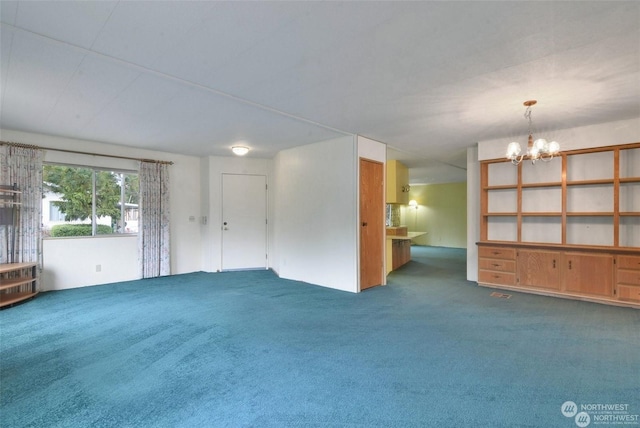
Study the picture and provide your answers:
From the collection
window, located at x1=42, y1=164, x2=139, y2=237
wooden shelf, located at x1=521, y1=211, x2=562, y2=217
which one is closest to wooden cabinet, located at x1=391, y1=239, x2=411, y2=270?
wooden shelf, located at x1=521, y1=211, x2=562, y2=217

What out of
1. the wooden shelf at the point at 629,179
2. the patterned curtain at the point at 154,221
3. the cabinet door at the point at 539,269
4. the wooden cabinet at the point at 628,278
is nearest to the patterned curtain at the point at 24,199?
the patterned curtain at the point at 154,221

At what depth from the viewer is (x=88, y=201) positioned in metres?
5.67

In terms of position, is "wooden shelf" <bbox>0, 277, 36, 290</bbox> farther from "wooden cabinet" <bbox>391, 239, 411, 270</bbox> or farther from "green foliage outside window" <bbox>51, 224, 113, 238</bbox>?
"wooden cabinet" <bbox>391, 239, 411, 270</bbox>

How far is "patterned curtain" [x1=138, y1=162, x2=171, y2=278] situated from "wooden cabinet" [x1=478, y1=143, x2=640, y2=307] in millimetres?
6276

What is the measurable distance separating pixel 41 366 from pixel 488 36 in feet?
15.0

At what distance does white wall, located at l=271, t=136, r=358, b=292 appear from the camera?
507 centimetres

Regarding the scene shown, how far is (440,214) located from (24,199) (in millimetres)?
12132

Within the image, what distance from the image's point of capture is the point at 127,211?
612 cm

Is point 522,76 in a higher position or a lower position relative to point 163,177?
higher

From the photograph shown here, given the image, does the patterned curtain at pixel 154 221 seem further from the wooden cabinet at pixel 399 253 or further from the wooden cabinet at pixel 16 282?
the wooden cabinet at pixel 399 253

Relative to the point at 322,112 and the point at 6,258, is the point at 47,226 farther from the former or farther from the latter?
the point at 322,112

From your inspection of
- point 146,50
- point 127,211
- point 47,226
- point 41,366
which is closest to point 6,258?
point 47,226
